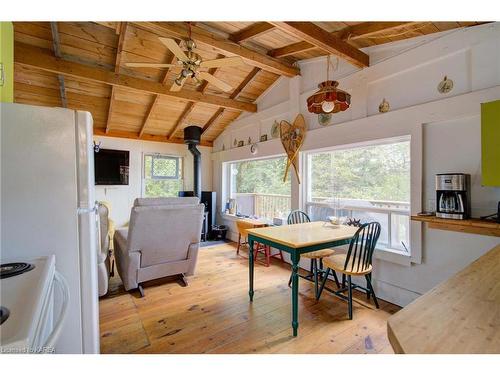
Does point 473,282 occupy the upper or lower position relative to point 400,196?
lower

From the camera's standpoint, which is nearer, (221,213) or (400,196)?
(400,196)

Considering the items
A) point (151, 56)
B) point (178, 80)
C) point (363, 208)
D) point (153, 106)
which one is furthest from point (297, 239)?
point (153, 106)

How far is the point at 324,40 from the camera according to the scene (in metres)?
2.52

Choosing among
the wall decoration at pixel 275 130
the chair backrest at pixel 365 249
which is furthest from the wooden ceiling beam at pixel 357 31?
the chair backrest at pixel 365 249

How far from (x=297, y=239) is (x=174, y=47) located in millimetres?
2153

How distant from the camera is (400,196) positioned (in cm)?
276

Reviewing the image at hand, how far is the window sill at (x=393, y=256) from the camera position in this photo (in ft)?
8.36

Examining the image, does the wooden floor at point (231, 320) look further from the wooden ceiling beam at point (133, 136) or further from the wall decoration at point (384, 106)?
the wooden ceiling beam at point (133, 136)

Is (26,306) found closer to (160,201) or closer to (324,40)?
(160,201)

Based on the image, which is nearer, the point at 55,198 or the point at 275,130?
the point at 55,198

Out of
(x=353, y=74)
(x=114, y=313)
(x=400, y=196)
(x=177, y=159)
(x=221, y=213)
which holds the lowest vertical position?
(x=114, y=313)

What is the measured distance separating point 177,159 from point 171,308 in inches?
168
